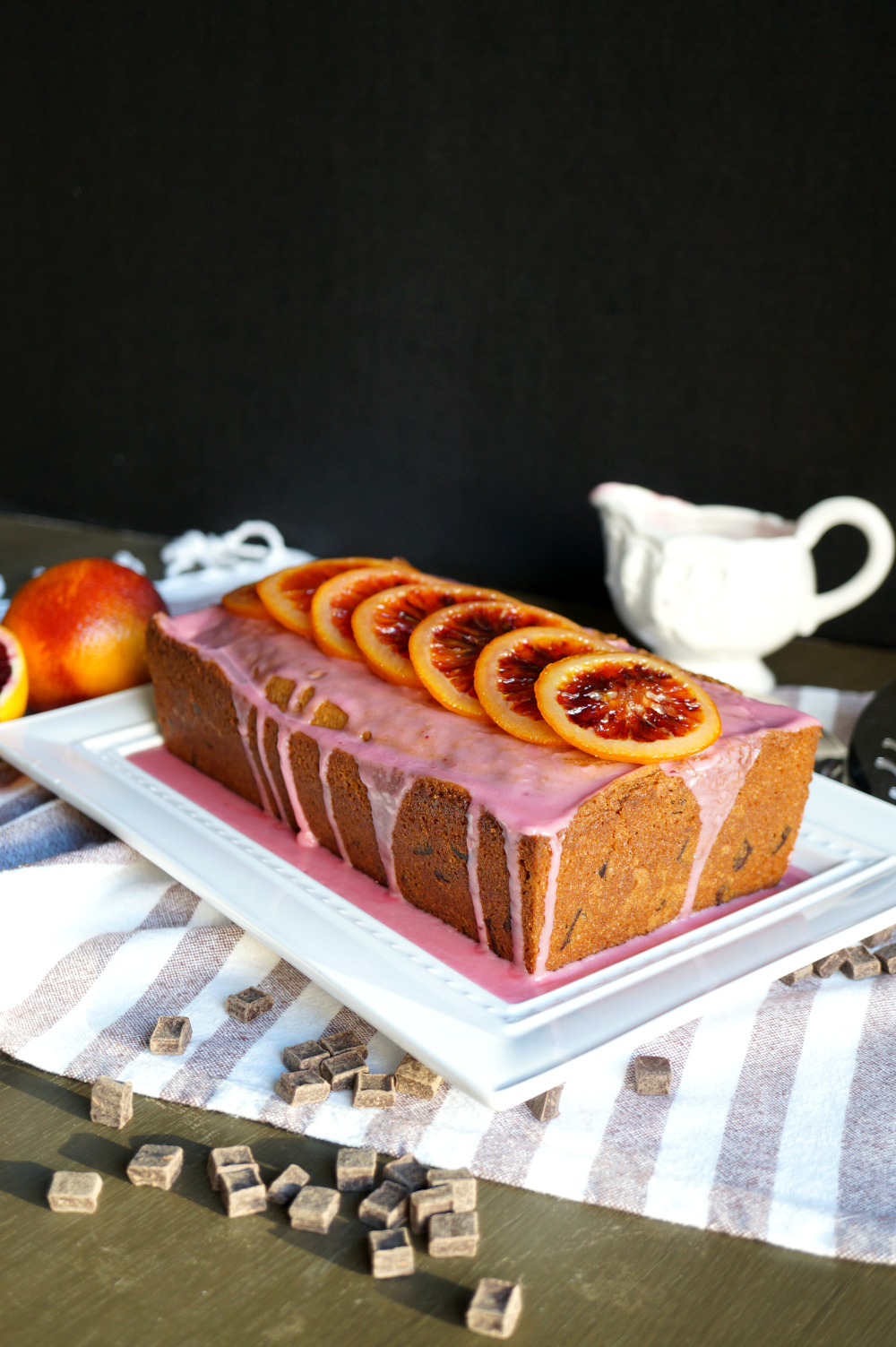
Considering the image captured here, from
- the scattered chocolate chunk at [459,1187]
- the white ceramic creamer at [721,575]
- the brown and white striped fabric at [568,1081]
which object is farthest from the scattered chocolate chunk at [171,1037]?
the white ceramic creamer at [721,575]

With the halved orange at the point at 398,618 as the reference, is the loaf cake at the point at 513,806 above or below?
below

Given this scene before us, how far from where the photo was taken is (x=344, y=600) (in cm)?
126

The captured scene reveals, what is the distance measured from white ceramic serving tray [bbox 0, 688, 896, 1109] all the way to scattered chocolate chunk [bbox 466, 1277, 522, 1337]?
0.11 m

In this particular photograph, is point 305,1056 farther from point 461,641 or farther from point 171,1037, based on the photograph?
point 461,641

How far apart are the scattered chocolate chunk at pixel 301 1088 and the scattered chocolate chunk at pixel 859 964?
46 cm

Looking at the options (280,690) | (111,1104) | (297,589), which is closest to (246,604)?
(297,589)

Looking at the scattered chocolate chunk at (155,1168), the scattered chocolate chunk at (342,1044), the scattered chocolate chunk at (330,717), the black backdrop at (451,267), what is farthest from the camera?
the black backdrop at (451,267)

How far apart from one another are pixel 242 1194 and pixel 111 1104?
5.3 inches

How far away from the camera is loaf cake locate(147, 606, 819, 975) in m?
0.95

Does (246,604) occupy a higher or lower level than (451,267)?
lower

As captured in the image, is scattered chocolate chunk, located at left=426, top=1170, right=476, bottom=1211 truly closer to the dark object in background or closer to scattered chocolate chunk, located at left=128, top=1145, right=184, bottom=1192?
scattered chocolate chunk, located at left=128, top=1145, right=184, bottom=1192

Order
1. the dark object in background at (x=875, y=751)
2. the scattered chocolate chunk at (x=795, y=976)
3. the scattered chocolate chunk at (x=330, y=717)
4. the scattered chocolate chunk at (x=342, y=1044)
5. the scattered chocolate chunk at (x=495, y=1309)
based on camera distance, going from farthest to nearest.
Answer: the dark object in background at (x=875, y=751), the scattered chocolate chunk at (x=330, y=717), the scattered chocolate chunk at (x=795, y=976), the scattered chocolate chunk at (x=342, y=1044), the scattered chocolate chunk at (x=495, y=1309)

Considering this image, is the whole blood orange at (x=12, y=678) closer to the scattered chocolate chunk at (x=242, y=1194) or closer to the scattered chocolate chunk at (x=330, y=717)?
the scattered chocolate chunk at (x=330, y=717)

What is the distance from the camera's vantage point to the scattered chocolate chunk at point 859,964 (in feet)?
3.34
